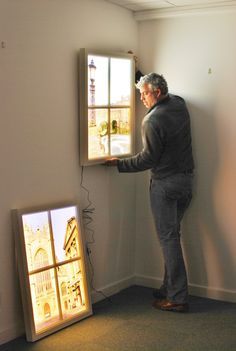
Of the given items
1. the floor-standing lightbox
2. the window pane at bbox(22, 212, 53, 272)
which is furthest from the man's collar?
the window pane at bbox(22, 212, 53, 272)

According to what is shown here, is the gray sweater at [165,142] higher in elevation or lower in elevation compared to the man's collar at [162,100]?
lower

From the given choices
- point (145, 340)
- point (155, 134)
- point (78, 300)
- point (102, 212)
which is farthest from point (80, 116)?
point (145, 340)

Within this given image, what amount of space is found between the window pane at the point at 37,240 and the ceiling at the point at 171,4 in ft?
5.73

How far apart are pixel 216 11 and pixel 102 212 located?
1.75 metres

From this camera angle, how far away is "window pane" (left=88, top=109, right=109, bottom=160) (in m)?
3.86

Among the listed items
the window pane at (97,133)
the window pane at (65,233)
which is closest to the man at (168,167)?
the window pane at (97,133)

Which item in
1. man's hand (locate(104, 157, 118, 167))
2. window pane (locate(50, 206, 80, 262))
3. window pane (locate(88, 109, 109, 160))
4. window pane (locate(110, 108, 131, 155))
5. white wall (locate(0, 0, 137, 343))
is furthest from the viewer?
window pane (locate(110, 108, 131, 155))

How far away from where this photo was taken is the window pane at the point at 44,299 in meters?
3.40

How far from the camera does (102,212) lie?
13.5 ft

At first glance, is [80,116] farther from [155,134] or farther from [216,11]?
[216,11]

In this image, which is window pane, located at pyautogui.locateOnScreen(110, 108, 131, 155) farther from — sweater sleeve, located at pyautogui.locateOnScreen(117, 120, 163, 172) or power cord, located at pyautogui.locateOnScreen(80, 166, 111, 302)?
power cord, located at pyautogui.locateOnScreen(80, 166, 111, 302)

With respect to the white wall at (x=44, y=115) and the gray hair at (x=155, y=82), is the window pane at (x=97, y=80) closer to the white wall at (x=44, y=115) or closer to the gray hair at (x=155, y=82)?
the white wall at (x=44, y=115)

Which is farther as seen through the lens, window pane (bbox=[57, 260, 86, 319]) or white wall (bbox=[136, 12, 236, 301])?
white wall (bbox=[136, 12, 236, 301])

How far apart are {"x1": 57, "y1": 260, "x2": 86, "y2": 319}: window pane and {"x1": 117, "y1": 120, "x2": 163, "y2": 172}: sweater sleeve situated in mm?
805
